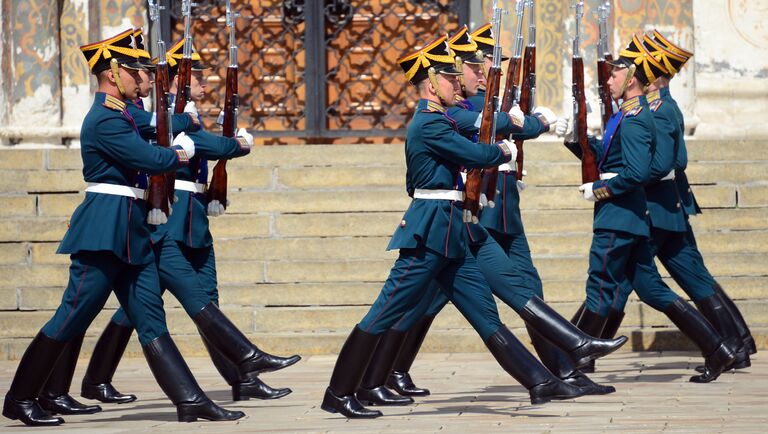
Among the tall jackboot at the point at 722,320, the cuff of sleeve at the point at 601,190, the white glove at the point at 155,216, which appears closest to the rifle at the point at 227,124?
the white glove at the point at 155,216

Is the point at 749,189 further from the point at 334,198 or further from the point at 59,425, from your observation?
the point at 59,425

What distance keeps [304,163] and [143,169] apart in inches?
200

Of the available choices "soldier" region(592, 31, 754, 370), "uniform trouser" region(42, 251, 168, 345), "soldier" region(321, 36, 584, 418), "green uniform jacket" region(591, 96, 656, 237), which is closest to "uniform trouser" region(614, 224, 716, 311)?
"soldier" region(592, 31, 754, 370)

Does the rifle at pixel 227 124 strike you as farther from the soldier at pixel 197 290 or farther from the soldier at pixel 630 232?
the soldier at pixel 630 232

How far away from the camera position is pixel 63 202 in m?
11.9

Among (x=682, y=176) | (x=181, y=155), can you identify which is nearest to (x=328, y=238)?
(x=682, y=176)

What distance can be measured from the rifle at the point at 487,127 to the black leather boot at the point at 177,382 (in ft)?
4.50

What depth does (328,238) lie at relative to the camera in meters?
11.2

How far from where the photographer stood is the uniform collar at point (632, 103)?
27.7ft

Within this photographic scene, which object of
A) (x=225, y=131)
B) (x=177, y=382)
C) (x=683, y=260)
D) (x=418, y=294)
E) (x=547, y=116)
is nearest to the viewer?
(x=177, y=382)

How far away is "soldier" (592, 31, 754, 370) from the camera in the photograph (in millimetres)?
8609

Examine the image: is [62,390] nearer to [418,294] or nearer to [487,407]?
[418,294]

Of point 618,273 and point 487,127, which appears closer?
point 487,127

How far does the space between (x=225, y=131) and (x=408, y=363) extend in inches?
61.5
